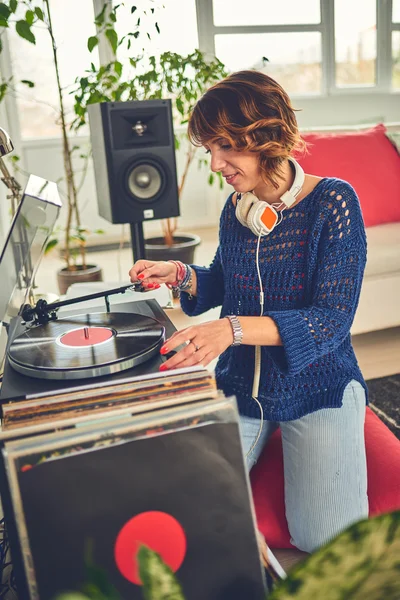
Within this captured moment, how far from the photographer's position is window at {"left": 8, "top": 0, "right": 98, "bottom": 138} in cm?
435

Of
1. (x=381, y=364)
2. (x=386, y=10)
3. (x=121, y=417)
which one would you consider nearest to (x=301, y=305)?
(x=121, y=417)

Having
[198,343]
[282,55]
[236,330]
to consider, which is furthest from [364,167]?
[282,55]

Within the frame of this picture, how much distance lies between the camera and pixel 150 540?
43cm

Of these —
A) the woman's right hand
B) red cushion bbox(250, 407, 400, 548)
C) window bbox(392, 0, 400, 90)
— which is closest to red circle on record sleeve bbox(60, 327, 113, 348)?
the woman's right hand

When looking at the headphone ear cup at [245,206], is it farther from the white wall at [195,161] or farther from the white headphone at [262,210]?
the white wall at [195,161]

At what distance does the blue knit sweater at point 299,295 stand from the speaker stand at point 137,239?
1.35 m

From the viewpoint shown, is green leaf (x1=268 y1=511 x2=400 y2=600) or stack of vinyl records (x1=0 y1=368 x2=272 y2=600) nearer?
green leaf (x1=268 y1=511 x2=400 y2=600)

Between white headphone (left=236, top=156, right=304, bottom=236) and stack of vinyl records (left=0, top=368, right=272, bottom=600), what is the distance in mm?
743

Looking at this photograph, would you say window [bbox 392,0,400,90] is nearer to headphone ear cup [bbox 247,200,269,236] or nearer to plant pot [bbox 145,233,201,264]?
plant pot [bbox 145,233,201,264]

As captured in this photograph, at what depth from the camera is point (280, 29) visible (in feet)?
16.2

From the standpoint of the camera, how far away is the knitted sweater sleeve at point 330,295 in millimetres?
1005

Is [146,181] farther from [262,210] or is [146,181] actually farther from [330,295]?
[330,295]

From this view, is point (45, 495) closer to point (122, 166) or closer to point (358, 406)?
point (358, 406)

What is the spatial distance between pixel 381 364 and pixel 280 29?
366cm
